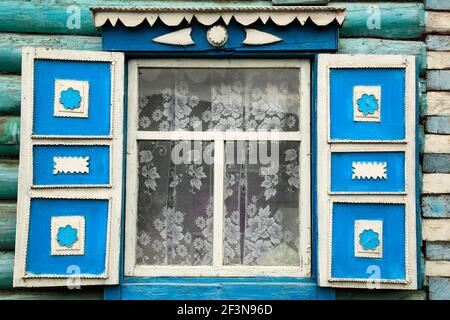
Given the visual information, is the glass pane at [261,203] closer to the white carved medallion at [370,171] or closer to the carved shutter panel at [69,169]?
the white carved medallion at [370,171]

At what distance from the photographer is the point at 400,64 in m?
3.70

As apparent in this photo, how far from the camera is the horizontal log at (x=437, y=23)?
3.83 m

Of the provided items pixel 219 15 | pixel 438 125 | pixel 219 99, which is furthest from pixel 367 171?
pixel 219 15

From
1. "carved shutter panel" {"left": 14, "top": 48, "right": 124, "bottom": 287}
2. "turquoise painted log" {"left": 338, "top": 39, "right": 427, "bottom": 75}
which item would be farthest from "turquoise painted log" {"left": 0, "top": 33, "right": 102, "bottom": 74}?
"turquoise painted log" {"left": 338, "top": 39, "right": 427, "bottom": 75}

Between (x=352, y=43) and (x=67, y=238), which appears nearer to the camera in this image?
(x=67, y=238)

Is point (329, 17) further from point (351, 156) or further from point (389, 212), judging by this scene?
point (389, 212)

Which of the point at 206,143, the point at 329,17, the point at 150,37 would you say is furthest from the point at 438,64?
the point at 150,37

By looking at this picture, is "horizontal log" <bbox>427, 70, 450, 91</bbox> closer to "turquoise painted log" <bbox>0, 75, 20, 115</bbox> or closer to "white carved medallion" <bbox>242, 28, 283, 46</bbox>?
"white carved medallion" <bbox>242, 28, 283, 46</bbox>

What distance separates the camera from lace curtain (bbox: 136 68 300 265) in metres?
3.83

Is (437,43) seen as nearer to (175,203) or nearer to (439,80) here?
(439,80)

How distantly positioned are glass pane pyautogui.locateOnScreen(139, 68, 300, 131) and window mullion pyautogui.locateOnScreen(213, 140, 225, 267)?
14 cm

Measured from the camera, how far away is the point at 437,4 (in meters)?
3.83

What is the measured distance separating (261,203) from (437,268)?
1.08 metres
